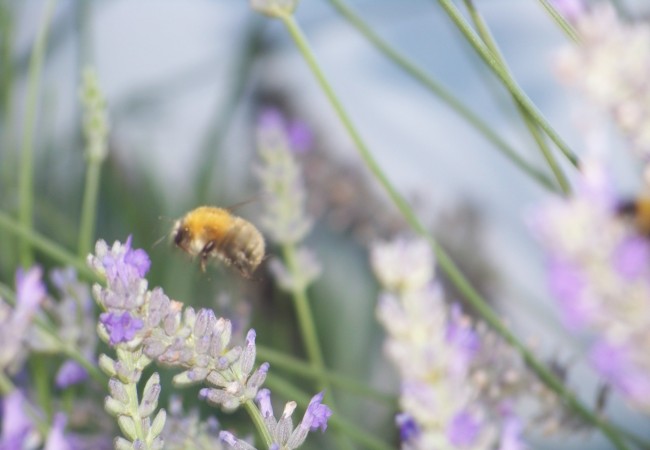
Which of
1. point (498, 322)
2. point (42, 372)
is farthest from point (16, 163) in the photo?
point (498, 322)

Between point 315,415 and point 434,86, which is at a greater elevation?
point 434,86

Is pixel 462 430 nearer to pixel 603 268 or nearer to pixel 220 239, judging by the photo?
pixel 603 268

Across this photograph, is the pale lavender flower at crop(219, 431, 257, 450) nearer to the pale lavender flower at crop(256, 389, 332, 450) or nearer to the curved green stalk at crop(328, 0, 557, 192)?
the pale lavender flower at crop(256, 389, 332, 450)

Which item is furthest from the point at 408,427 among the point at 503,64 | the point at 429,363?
the point at 503,64

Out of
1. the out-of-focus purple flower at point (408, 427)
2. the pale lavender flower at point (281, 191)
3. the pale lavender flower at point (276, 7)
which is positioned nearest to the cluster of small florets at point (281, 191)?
the pale lavender flower at point (281, 191)

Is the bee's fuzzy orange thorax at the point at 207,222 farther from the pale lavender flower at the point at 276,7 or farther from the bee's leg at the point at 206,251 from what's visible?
the pale lavender flower at the point at 276,7

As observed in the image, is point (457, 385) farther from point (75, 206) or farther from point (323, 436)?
point (75, 206)
